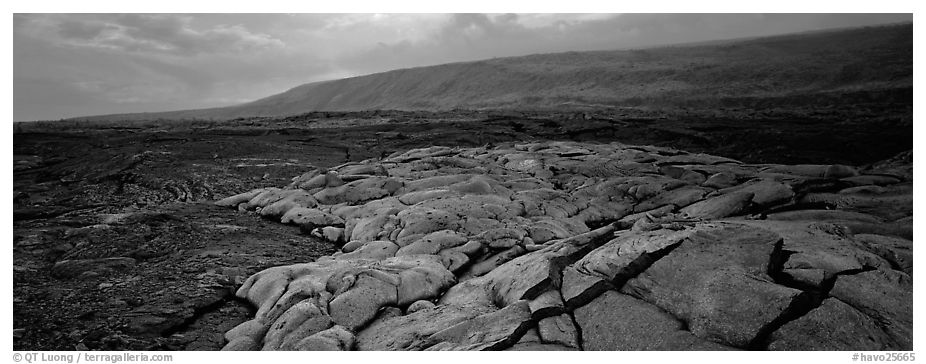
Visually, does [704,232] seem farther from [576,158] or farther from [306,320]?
[576,158]

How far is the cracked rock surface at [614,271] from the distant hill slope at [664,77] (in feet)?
113

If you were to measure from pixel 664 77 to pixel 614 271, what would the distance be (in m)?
53.1

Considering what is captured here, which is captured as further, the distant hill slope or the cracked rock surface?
the distant hill slope

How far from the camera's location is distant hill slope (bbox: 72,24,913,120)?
44.2 m

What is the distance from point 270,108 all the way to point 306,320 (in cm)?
10551

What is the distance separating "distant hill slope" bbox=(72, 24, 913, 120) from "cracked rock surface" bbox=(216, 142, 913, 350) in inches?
1360

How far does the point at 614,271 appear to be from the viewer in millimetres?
6465

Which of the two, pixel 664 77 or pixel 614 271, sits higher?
pixel 664 77

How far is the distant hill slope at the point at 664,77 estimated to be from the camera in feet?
145

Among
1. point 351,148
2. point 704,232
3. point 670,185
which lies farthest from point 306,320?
point 351,148

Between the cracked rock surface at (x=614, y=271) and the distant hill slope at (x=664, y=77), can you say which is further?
the distant hill slope at (x=664, y=77)

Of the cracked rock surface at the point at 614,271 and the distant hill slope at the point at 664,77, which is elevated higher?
the distant hill slope at the point at 664,77

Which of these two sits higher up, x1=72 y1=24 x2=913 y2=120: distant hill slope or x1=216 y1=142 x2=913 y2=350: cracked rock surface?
x1=72 y1=24 x2=913 y2=120: distant hill slope

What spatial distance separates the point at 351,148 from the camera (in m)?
22.0
